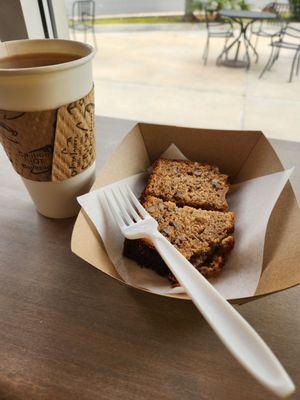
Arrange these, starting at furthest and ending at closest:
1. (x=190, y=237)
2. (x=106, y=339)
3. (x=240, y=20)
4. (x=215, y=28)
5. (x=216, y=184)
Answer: (x=215, y=28), (x=240, y=20), (x=216, y=184), (x=190, y=237), (x=106, y=339)

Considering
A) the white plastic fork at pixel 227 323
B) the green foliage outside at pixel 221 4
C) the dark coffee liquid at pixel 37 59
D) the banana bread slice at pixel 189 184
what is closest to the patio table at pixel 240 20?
the green foliage outside at pixel 221 4

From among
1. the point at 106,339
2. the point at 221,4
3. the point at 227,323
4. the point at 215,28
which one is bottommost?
the point at 215,28

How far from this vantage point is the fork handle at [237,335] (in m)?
0.28

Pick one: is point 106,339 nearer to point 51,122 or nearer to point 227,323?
point 227,323

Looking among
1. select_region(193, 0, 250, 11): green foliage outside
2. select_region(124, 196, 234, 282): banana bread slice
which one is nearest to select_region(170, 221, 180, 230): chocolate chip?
select_region(124, 196, 234, 282): banana bread slice

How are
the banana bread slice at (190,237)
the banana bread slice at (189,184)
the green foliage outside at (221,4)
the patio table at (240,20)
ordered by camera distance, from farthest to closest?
the green foliage outside at (221,4) → the patio table at (240,20) → the banana bread slice at (189,184) → the banana bread slice at (190,237)

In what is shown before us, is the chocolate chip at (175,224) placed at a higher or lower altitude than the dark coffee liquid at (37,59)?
lower

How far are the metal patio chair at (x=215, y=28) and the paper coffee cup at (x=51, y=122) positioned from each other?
4406mm

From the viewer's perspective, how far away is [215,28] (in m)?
6.55

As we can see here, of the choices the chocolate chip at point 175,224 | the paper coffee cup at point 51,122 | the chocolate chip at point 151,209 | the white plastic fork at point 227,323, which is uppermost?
the paper coffee cup at point 51,122

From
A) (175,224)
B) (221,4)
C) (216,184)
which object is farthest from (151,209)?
(221,4)

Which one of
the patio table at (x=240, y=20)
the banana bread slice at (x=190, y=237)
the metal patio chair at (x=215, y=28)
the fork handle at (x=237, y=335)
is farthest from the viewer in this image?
the metal patio chair at (x=215, y=28)

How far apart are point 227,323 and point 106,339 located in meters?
0.19

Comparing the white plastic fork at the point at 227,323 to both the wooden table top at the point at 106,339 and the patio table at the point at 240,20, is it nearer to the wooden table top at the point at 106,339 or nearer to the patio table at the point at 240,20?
the wooden table top at the point at 106,339
